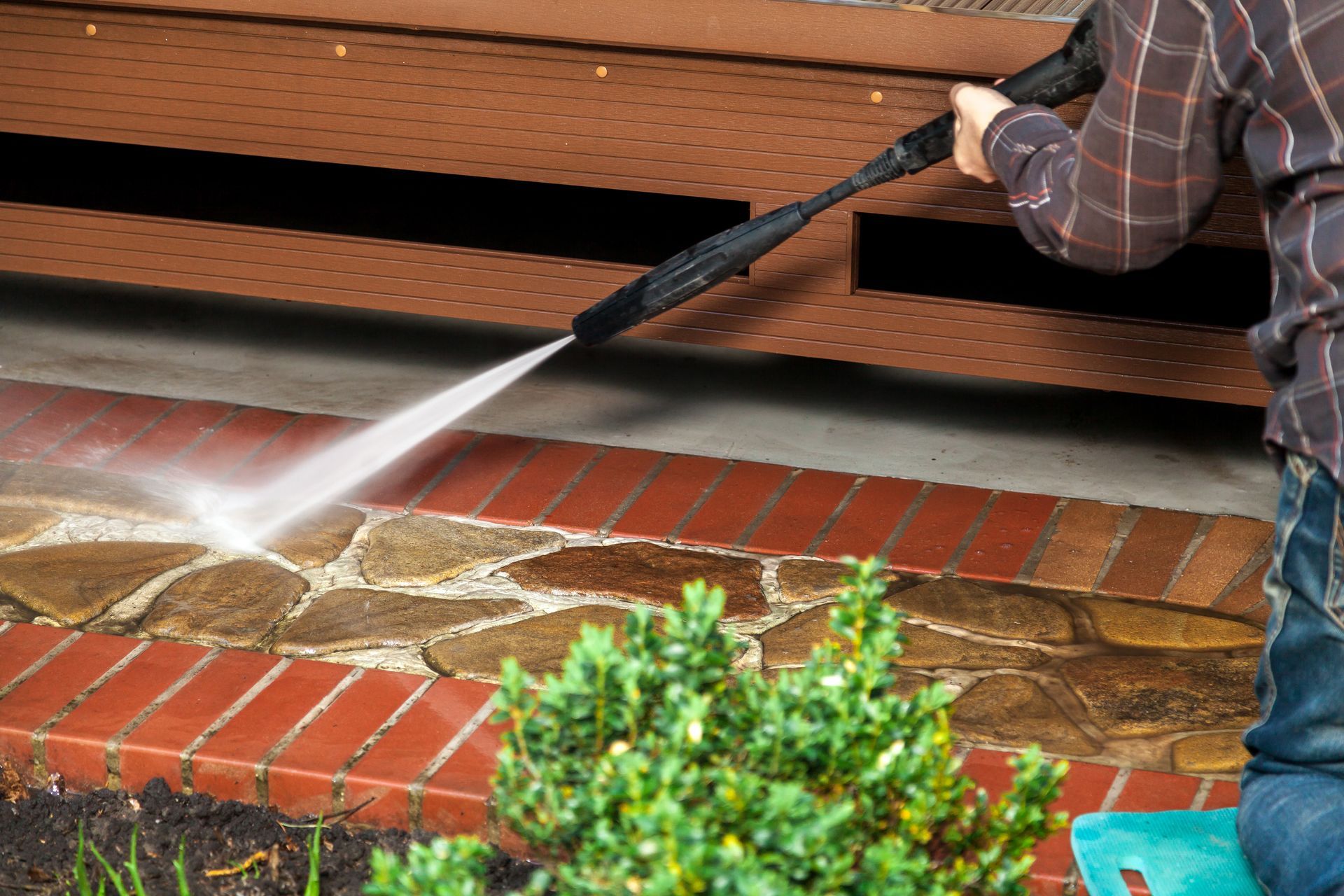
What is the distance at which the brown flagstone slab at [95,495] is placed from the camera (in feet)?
9.91

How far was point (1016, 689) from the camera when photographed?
7.66ft

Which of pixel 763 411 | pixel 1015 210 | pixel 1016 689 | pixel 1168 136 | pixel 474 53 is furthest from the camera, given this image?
pixel 763 411

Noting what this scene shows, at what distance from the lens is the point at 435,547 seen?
287cm

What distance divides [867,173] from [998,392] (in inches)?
52.3

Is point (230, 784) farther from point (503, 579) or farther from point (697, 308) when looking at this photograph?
point (697, 308)

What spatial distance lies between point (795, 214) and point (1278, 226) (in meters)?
1.27

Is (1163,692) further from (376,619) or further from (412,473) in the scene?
(412,473)

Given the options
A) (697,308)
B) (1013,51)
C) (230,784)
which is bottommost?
(230,784)

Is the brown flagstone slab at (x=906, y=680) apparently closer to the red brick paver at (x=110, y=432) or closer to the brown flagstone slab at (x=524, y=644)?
the brown flagstone slab at (x=524, y=644)

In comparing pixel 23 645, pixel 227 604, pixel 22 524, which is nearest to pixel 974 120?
pixel 227 604

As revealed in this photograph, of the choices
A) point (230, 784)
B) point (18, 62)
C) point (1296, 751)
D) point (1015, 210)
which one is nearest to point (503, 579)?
point (230, 784)

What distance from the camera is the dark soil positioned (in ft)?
6.50

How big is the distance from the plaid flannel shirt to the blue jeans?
0.08m

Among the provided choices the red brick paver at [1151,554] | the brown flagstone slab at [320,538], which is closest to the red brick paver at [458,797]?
the brown flagstone slab at [320,538]
